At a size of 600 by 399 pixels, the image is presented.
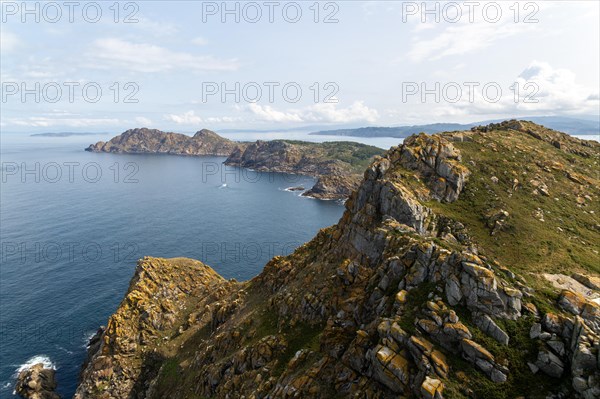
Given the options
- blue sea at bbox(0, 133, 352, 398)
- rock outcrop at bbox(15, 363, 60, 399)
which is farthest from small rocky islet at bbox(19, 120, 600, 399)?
blue sea at bbox(0, 133, 352, 398)

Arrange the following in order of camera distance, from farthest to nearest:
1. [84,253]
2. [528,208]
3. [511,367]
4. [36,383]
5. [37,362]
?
1. [84,253]
2. [37,362]
3. [36,383]
4. [528,208]
5. [511,367]

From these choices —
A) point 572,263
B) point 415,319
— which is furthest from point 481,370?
point 572,263

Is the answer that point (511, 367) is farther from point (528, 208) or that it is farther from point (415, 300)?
point (528, 208)

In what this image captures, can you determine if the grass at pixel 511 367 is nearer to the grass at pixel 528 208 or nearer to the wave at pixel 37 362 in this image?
the grass at pixel 528 208

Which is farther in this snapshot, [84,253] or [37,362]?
[84,253]

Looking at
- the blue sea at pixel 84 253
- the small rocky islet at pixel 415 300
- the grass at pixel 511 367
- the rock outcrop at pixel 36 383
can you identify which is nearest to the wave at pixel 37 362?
the blue sea at pixel 84 253

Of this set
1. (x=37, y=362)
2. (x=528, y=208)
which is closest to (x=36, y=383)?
(x=37, y=362)

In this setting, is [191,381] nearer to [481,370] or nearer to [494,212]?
[481,370]
